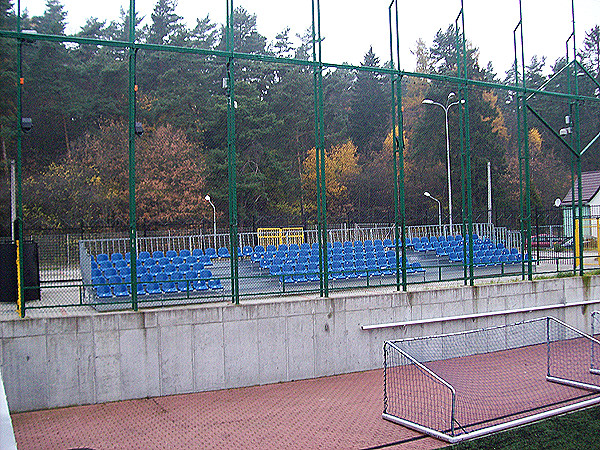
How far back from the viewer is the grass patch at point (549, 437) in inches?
317

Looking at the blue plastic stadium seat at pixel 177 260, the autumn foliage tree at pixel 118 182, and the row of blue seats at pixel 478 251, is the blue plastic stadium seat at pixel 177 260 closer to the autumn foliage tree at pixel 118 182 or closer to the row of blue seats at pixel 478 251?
the row of blue seats at pixel 478 251

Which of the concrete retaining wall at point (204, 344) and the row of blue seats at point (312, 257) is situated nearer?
the concrete retaining wall at point (204, 344)

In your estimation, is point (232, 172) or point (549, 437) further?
point (232, 172)

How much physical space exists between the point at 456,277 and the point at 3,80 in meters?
A: 26.9

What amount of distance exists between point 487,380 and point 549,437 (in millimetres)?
3199

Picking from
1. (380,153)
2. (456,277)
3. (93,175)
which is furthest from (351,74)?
(456,277)

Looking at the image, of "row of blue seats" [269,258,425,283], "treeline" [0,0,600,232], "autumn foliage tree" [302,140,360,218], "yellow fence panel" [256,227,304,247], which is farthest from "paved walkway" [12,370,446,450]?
"autumn foliage tree" [302,140,360,218]

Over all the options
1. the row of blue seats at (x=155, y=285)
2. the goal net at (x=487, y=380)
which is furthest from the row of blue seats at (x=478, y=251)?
the row of blue seats at (x=155, y=285)

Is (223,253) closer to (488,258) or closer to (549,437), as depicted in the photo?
(488,258)

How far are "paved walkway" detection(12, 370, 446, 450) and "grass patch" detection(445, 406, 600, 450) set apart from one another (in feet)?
2.38

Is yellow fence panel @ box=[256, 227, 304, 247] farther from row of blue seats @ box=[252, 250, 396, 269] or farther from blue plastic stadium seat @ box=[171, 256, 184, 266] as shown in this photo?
blue plastic stadium seat @ box=[171, 256, 184, 266]

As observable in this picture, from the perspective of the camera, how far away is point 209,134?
1582 inches

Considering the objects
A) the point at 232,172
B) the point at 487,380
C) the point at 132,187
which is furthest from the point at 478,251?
the point at 132,187

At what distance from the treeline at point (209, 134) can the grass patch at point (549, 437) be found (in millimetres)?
22053
